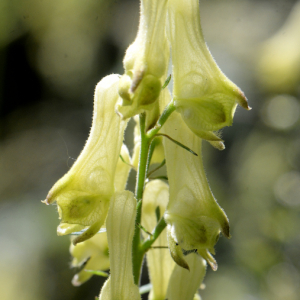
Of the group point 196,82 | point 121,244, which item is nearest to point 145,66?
point 196,82

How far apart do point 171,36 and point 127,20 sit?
187 cm

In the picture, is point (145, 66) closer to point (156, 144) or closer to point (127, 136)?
point (156, 144)

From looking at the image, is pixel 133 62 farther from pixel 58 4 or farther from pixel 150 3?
pixel 58 4

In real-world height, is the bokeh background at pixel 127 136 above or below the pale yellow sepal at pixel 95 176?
below

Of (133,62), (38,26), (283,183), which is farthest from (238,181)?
(133,62)

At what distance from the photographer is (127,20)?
2.54 m

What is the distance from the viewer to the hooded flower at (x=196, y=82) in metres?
0.70

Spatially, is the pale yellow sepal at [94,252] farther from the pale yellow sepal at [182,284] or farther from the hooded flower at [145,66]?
the hooded flower at [145,66]


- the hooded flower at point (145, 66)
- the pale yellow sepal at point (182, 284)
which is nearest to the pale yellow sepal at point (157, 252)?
the pale yellow sepal at point (182, 284)

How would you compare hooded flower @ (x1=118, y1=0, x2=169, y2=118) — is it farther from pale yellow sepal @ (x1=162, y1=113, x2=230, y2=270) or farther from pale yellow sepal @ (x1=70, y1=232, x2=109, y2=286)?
pale yellow sepal @ (x1=70, y1=232, x2=109, y2=286)

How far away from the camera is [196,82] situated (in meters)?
0.72

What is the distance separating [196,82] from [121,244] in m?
0.36

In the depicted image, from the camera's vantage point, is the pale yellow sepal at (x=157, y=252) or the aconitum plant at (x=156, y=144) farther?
the pale yellow sepal at (x=157, y=252)

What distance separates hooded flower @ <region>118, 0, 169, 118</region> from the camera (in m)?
0.64
